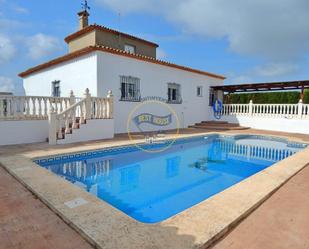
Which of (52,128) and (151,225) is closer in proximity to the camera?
(151,225)

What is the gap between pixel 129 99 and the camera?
12.6m

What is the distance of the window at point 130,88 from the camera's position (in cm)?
1229

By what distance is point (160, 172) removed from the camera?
6531 mm

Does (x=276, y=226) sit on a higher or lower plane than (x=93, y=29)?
lower

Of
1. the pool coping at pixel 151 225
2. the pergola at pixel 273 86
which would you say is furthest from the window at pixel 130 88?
the pergola at pixel 273 86

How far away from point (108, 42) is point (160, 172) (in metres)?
11.9

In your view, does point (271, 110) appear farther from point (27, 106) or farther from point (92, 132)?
point (27, 106)

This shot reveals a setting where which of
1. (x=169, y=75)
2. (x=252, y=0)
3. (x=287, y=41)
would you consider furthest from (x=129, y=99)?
(x=287, y=41)

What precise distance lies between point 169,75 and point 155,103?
7.94ft

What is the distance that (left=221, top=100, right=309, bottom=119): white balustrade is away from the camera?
14523 mm

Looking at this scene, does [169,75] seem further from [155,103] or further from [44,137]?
[44,137]

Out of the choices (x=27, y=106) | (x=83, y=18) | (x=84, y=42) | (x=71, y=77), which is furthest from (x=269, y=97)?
(x=27, y=106)

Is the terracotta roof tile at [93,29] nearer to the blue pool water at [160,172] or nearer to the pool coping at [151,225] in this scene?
the blue pool water at [160,172]

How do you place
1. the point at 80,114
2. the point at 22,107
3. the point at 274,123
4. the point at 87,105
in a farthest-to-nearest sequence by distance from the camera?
the point at 274,123
the point at 80,114
the point at 87,105
the point at 22,107
